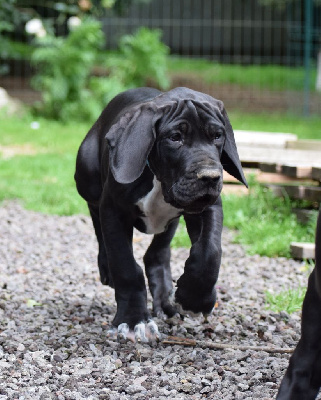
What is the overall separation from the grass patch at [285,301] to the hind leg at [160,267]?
602mm

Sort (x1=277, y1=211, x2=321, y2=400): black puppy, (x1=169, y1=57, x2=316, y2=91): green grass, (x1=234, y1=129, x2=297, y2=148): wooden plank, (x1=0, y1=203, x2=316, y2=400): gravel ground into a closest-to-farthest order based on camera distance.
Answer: (x1=277, y1=211, x2=321, y2=400): black puppy → (x1=0, y1=203, x2=316, y2=400): gravel ground → (x1=234, y1=129, x2=297, y2=148): wooden plank → (x1=169, y1=57, x2=316, y2=91): green grass

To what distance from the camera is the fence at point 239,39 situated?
56.1ft

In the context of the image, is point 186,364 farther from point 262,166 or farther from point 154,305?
point 262,166

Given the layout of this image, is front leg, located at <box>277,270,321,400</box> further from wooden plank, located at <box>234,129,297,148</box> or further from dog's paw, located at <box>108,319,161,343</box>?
wooden plank, located at <box>234,129,297,148</box>

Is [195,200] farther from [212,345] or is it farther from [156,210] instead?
[212,345]

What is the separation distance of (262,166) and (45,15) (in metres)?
11.7

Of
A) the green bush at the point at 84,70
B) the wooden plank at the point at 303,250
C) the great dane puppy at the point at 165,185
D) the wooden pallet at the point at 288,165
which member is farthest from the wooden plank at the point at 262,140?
the green bush at the point at 84,70

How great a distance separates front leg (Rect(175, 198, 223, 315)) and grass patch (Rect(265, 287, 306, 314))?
0.87 meters

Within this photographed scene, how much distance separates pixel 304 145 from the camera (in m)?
8.14

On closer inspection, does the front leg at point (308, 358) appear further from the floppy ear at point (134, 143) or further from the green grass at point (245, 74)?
the green grass at point (245, 74)

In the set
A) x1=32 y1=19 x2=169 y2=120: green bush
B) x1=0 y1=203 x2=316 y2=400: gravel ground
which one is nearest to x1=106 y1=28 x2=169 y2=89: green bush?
x1=32 y1=19 x2=169 y2=120: green bush

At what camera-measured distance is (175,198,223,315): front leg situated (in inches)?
148

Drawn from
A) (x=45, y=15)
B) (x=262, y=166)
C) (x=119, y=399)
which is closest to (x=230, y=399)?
(x=119, y=399)

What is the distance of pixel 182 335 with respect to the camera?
4.19 m
